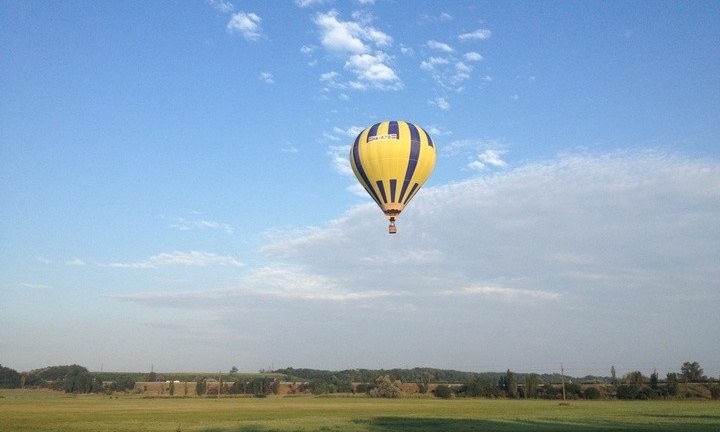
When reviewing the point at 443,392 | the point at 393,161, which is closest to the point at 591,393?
the point at 443,392

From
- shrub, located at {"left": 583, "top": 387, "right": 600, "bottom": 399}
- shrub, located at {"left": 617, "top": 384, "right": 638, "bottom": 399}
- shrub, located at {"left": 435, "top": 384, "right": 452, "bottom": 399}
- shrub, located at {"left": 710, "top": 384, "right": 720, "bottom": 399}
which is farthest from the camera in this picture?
shrub, located at {"left": 435, "top": 384, "right": 452, "bottom": 399}

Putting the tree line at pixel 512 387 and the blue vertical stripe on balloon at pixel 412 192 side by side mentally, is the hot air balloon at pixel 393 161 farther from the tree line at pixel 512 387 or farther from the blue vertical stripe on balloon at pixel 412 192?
the tree line at pixel 512 387

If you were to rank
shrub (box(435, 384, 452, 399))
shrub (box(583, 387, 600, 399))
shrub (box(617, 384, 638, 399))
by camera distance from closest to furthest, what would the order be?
1. shrub (box(617, 384, 638, 399))
2. shrub (box(583, 387, 600, 399))
3. shrub (box(435, 384, 452, 399))

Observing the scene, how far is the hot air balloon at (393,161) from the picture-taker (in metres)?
39.8

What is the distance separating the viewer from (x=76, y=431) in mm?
38281

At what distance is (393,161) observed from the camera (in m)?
39.7

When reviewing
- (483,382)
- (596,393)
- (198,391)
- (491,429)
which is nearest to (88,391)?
(198,391)

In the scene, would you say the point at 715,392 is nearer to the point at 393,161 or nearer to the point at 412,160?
the point at 412,160

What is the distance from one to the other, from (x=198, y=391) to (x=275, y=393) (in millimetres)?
19168

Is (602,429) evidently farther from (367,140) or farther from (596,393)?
(596,393)

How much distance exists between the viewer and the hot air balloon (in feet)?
130

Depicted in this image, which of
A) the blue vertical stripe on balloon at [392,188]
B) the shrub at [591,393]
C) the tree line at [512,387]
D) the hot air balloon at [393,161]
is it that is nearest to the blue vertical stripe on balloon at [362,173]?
the hot air balloon at [393,161]

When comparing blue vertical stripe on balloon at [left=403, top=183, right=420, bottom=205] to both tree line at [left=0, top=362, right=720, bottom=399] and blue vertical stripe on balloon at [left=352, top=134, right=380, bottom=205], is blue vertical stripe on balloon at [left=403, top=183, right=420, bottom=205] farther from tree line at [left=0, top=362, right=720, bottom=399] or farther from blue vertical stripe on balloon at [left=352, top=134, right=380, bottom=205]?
tree line at [left=0, top=362, right=720, bottom=399]

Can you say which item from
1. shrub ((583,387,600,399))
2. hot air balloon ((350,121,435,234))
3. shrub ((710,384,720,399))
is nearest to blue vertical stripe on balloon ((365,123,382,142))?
hot air balloon ((350,121,435,234))
